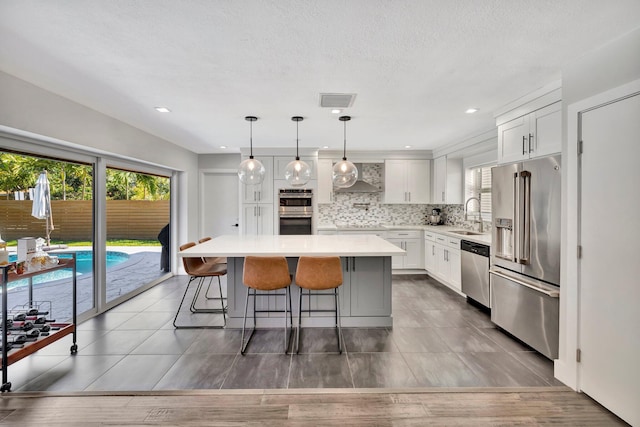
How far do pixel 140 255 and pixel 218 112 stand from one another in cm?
286

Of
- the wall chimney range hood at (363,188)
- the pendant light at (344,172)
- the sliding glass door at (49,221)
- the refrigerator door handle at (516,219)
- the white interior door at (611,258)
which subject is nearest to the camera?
the white interior door at (611,258)

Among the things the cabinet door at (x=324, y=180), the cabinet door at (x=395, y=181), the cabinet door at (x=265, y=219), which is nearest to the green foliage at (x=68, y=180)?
the cabinet door at (x=265, y=219)

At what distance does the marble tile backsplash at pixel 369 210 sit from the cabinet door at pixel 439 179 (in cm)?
56

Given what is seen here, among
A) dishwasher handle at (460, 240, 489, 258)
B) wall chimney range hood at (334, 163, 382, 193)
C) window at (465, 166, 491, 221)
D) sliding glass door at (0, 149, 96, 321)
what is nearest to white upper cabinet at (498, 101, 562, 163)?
dishwasher handle at (460, 240, 489, 258)

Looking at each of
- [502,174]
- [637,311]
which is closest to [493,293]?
[502,174]

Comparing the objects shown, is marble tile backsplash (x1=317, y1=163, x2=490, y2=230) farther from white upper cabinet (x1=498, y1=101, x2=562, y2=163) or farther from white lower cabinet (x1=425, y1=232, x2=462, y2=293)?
white upper cabinet (x1=498, y1=101, x2=562, y2=163)

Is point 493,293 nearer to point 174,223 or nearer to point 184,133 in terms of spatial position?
point 184,133

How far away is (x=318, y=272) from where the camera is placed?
286 centimetres

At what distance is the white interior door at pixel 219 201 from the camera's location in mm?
6281

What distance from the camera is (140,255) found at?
16.1 feet

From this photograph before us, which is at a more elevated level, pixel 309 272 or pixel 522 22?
pixel 522 22

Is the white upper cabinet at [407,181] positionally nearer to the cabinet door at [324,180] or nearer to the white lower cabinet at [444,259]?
the white lower cabinet at [444,259]

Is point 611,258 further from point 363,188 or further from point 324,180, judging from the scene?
point 324,180

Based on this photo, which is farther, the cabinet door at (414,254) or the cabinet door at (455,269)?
the cabinet door at (414,254)
